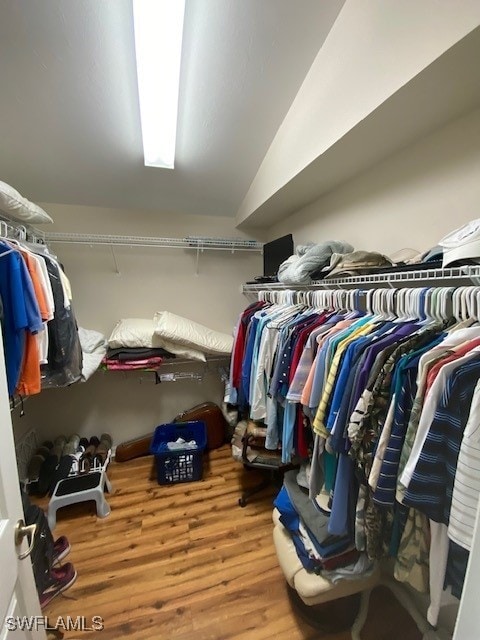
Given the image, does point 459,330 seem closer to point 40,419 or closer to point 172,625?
point 172,625

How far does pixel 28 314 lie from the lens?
3.68 ft

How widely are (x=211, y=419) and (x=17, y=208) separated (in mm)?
2150

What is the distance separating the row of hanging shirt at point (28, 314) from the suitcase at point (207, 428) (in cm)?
136

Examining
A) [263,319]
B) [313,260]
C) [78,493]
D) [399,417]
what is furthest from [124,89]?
[78,493]

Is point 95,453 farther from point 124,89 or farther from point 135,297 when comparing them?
point 124,89

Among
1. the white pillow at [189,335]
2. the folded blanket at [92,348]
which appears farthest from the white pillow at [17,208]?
the white pillow at [189,335]

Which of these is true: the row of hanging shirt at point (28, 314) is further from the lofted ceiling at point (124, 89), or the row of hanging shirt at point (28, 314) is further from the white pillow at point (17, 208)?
the lofted ceiling at point (124, 89)

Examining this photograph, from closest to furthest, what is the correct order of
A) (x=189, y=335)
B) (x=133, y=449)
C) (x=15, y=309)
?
(x=15, y=309) < (x=189, y=335) < (x=133, y=449)

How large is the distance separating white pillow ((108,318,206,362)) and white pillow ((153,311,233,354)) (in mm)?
60

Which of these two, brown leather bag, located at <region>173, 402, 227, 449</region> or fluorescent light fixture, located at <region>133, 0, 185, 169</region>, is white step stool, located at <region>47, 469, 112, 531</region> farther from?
fluorescent light fixture, located at <region>133, 0, 185, 169</region>

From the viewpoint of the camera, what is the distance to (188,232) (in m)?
2.54

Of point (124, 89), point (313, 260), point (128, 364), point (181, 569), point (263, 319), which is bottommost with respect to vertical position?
point (181, 569)

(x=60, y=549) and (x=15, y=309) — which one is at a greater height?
(x=15, y=309)

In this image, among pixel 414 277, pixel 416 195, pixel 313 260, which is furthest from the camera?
pixel 313 260
